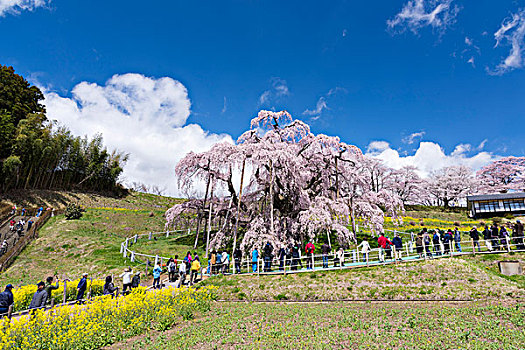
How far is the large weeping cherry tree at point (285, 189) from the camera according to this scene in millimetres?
19547

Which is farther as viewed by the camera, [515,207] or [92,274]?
[515,207]

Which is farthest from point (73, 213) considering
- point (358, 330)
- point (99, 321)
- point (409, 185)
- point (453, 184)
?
point (453, 184)

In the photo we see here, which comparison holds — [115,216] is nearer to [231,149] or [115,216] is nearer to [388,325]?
[231,149]

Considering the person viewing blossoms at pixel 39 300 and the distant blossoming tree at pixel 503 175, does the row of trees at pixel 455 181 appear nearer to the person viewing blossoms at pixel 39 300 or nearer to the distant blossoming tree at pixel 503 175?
the distant blossoming tree at pixel 503 175

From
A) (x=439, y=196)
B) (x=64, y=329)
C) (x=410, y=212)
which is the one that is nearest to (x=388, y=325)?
(x=64, y=329)

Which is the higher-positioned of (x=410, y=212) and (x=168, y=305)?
(x=410, y=212)

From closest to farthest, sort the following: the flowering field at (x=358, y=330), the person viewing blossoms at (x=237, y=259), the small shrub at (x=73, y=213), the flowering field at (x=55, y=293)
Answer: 1. the flowering field at (x=358, y=330)
2. the flowering field at (x=55, y=293)
3. the person viewing blossoms at (x=237, y=259)
4. the small shrub at (x=73, y=213)

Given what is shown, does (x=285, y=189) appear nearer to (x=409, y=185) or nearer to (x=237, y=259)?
(x=237, y=259)

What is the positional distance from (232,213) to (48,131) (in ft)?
113

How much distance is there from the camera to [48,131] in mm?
40812

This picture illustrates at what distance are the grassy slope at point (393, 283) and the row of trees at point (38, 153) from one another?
3562 cm

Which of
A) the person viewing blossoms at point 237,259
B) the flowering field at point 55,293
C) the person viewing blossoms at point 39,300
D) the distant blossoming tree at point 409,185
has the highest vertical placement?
the distant blossoming tree at point 409,185

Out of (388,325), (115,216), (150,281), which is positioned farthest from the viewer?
(115,216)

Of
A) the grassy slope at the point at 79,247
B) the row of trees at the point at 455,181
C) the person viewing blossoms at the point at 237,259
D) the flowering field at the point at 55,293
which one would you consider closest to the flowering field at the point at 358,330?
the person viewing blossoms at the point at 237,259
